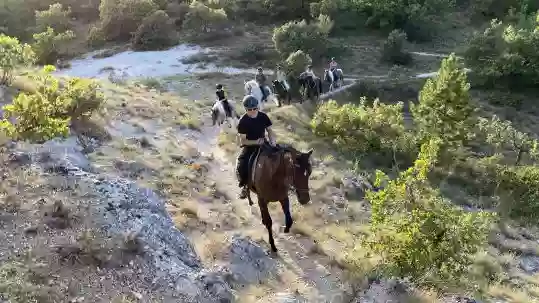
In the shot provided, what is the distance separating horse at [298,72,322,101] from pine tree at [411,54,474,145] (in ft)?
18.2

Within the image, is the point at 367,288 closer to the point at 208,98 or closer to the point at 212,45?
the point at 208,98

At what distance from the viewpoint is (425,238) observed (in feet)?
26.2

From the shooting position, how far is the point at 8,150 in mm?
10117

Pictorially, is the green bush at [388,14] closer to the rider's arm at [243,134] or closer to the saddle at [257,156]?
the rider's arm at [243,134]

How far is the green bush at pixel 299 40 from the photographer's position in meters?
33.1

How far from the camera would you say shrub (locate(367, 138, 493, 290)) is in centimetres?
795

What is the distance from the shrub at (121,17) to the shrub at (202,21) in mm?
3142

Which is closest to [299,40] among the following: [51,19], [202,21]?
[202,21]

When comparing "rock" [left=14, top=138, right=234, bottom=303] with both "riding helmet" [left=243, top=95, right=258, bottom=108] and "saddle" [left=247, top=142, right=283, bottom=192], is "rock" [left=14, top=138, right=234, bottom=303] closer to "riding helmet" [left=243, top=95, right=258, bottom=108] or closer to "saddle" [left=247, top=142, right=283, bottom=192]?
"saddle" [left=247, top=142, right=283, bottom=192]

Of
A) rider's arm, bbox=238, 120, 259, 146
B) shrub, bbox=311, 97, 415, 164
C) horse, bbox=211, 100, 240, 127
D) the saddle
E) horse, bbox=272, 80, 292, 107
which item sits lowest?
shrub, bbox=311, 97, 415, 164

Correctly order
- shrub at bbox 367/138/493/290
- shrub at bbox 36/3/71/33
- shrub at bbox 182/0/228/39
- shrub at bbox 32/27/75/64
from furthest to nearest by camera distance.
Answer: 1. shrub at bbox 182/0/228/39
2. shrub at bbox 36/3/71/33
3. shrub at bbox 32/27/75/64
4. shrub at bbox 367/138/493/290

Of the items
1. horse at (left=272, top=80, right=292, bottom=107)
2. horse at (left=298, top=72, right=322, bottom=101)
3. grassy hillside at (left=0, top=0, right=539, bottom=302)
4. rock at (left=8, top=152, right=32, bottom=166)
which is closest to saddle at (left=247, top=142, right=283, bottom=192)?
grassy hillside at (left=0, top=0, right=539, bottom=302)

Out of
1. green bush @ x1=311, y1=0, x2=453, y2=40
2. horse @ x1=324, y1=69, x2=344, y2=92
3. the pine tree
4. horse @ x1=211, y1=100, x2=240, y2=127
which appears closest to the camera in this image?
horse @ x1=211, y1=100, x2=240, y2=127

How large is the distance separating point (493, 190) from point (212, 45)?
24038 mm
